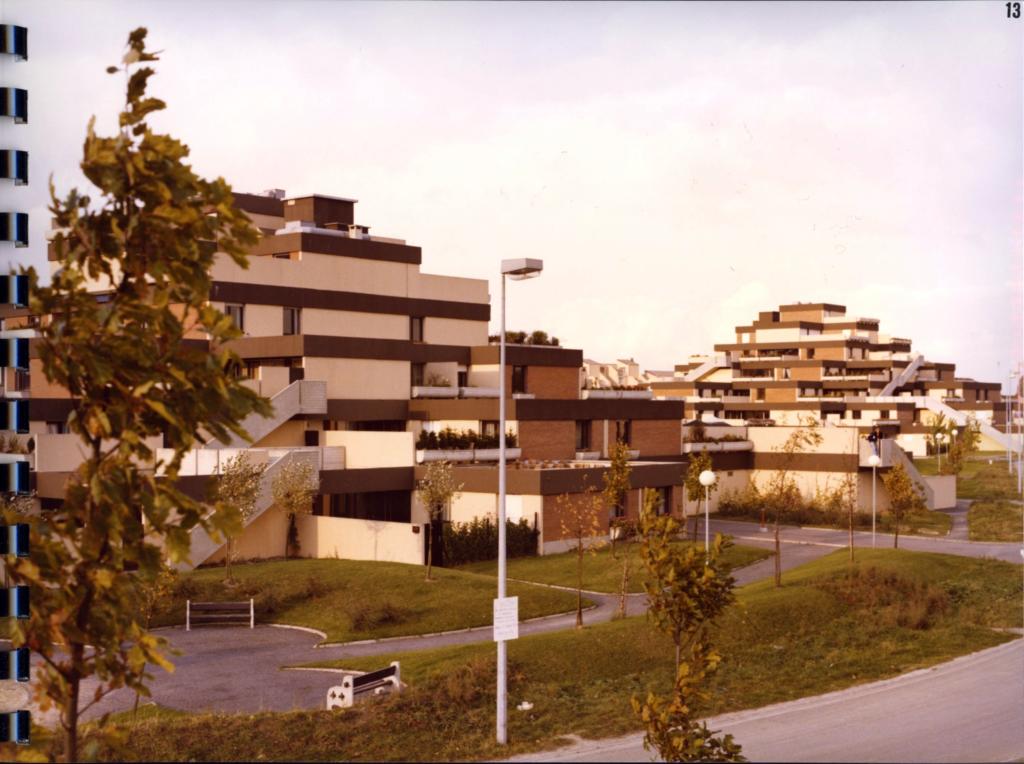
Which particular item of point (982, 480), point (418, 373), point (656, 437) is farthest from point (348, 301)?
point (982, 480)

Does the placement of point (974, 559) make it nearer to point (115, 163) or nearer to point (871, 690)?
point (871, 690)

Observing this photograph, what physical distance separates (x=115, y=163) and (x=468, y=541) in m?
32.4

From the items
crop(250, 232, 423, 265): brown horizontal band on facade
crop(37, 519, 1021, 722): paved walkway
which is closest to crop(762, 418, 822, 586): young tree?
crop(37, 519, 1021, 722): paved walkway

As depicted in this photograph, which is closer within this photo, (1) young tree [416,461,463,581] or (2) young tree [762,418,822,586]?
(1) young tree [416,461,463,581]

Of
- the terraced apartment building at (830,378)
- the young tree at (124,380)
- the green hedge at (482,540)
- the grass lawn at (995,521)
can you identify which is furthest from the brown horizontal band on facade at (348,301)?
the terraced apartment building at (830,378)

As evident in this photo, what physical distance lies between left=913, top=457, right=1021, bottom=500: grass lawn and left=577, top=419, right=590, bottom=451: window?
28.2 m

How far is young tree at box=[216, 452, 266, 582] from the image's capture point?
32250 mm

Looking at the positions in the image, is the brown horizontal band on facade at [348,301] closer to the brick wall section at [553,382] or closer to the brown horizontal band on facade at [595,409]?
the brick wall section at [553,382]

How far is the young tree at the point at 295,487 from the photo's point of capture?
1437 inches

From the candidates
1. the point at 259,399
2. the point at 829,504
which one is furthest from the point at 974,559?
the point at 259,399

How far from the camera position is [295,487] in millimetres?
36781

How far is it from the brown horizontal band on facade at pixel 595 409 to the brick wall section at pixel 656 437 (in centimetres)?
30

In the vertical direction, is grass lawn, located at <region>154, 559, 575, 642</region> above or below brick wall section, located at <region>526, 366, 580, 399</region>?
below

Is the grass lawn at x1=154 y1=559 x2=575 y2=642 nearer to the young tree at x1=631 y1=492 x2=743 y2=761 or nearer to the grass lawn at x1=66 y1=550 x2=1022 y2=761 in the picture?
the grass lawn at x1=66 y1=550 x2=1022 y2=761
